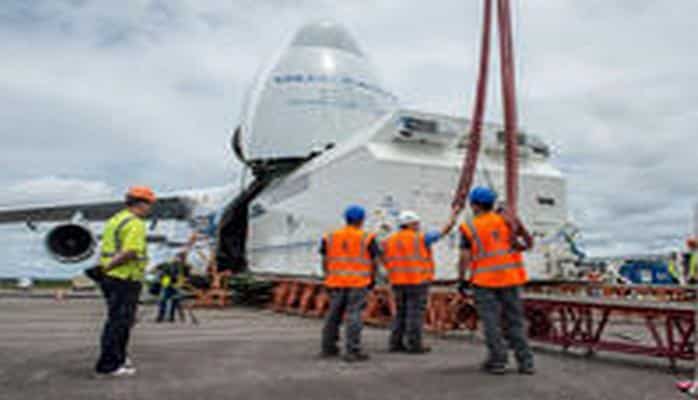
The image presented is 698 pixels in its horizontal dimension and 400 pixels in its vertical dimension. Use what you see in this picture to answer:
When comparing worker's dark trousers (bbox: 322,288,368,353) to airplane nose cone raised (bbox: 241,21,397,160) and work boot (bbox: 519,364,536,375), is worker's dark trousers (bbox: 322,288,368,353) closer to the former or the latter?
work boot (bbox: 519,364,536,375)

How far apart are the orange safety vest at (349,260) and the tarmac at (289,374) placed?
A: 0.80 m

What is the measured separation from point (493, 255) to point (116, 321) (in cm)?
328

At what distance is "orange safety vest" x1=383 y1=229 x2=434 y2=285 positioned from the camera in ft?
20.7

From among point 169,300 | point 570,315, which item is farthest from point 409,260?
point 169,300

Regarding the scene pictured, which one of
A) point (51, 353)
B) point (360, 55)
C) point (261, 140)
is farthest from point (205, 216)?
point (51, 353)

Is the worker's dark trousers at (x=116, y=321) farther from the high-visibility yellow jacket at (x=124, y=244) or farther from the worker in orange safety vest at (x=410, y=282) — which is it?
the worker in orange safety vest at (x=410, y=282)

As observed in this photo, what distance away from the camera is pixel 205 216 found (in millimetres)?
18250

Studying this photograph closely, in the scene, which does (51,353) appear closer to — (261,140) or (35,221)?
(261,140)

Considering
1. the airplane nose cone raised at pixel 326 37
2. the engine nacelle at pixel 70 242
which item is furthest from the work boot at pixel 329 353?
the engine nacelle at pixel 70 242

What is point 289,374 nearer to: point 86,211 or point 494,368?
point 494,368

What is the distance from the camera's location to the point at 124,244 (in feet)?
16.0

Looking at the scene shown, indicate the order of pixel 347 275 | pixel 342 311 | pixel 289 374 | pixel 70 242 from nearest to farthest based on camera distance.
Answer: pixel 289 374, pixel 347 275, pixel 342 311, pixel 70 242

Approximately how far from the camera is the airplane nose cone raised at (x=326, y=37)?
14031mm

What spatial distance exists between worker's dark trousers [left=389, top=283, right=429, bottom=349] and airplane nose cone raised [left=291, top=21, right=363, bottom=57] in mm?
9037
